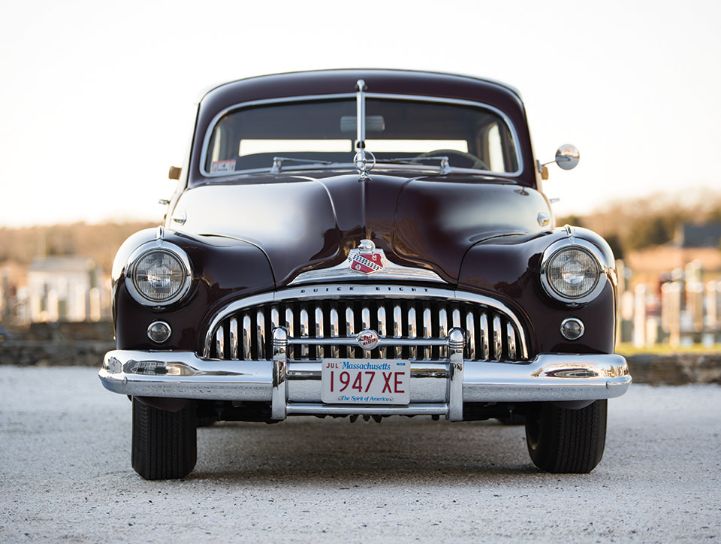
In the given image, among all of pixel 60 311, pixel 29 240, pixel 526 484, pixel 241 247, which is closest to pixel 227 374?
pixel 241 247

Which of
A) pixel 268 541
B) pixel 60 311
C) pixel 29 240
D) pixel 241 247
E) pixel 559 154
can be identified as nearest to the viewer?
pixel 268 541

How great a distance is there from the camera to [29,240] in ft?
291

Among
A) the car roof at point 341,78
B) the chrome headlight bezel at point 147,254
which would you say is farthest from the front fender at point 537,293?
the car roof at point 341,78

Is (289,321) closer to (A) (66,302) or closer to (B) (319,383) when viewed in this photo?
(B) (319,383)

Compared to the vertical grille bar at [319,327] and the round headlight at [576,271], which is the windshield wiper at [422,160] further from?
the vertical grille bar at [319,327]

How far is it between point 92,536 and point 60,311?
20.3 metres

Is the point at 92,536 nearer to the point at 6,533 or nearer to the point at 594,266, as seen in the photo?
the point at 6,533

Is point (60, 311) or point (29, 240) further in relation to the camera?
point (29, 240)

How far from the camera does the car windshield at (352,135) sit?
5.69m

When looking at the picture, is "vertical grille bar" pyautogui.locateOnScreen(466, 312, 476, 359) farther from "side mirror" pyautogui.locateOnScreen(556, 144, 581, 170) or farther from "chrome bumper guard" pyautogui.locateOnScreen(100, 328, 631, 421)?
"side mirror" pyautogui.locateOnScreen(556, 144, 581, 170)

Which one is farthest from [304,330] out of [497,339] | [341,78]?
[341,78]

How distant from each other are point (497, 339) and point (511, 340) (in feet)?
0.20

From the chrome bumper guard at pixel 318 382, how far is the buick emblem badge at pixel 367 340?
0.57ft

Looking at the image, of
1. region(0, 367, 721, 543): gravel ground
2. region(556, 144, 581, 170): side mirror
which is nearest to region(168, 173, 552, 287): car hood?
region(556, 144, 581, 170): side mirror
